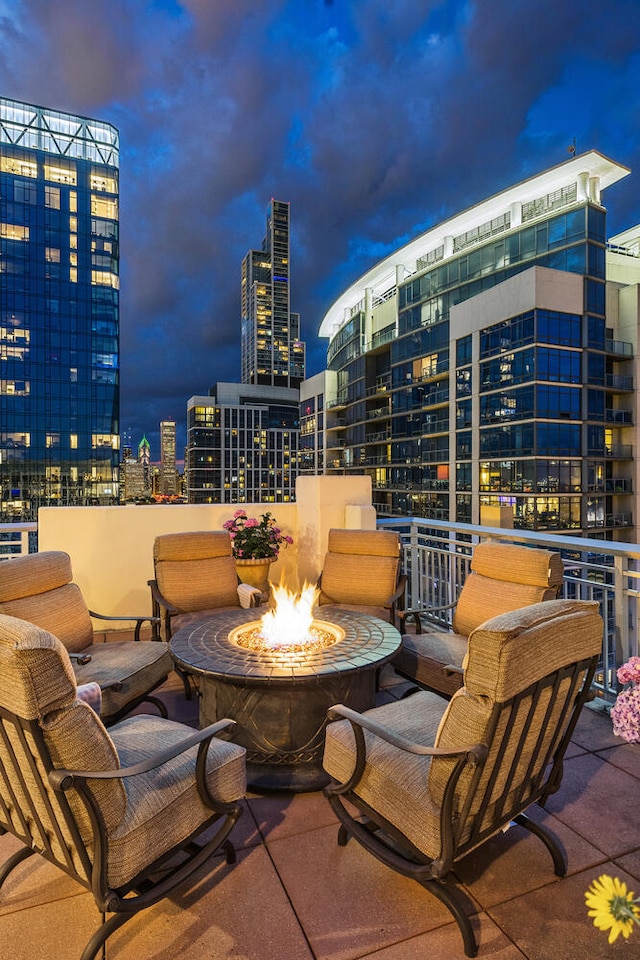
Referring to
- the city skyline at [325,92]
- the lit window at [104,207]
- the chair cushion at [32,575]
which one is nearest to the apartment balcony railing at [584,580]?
the chair cushion at [32,575]

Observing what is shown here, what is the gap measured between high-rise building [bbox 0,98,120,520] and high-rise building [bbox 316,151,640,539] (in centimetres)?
2545

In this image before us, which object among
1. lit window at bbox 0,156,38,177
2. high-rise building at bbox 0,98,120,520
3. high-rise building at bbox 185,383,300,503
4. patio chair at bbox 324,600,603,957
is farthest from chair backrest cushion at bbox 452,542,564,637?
high-rise building at bbox 185,383,300,503

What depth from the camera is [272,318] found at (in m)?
125

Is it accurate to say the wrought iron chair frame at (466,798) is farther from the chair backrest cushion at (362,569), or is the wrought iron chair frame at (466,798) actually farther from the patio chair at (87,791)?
the chair backrest cushion at (362,569)

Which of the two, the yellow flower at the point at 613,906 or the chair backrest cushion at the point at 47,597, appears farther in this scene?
the chair backrest cushion at the point at 47,597

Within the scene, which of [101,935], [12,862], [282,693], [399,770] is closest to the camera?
[101,935]

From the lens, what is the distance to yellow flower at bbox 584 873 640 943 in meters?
0.62

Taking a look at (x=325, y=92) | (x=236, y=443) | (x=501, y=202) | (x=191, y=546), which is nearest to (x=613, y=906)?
(x=191, y=546)

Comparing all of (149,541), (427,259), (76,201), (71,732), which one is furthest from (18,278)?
(71,732)

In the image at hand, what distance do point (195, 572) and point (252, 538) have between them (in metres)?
1.09

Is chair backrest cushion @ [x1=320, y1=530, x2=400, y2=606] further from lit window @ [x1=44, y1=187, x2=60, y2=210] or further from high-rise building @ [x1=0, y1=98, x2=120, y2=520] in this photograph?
lit window @ [x1=44, y1=187, x2=60, y2=210]

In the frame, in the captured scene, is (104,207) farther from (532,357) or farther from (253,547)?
(253,547)

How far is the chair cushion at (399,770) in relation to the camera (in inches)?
56.5

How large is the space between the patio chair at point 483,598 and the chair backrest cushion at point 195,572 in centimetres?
151
